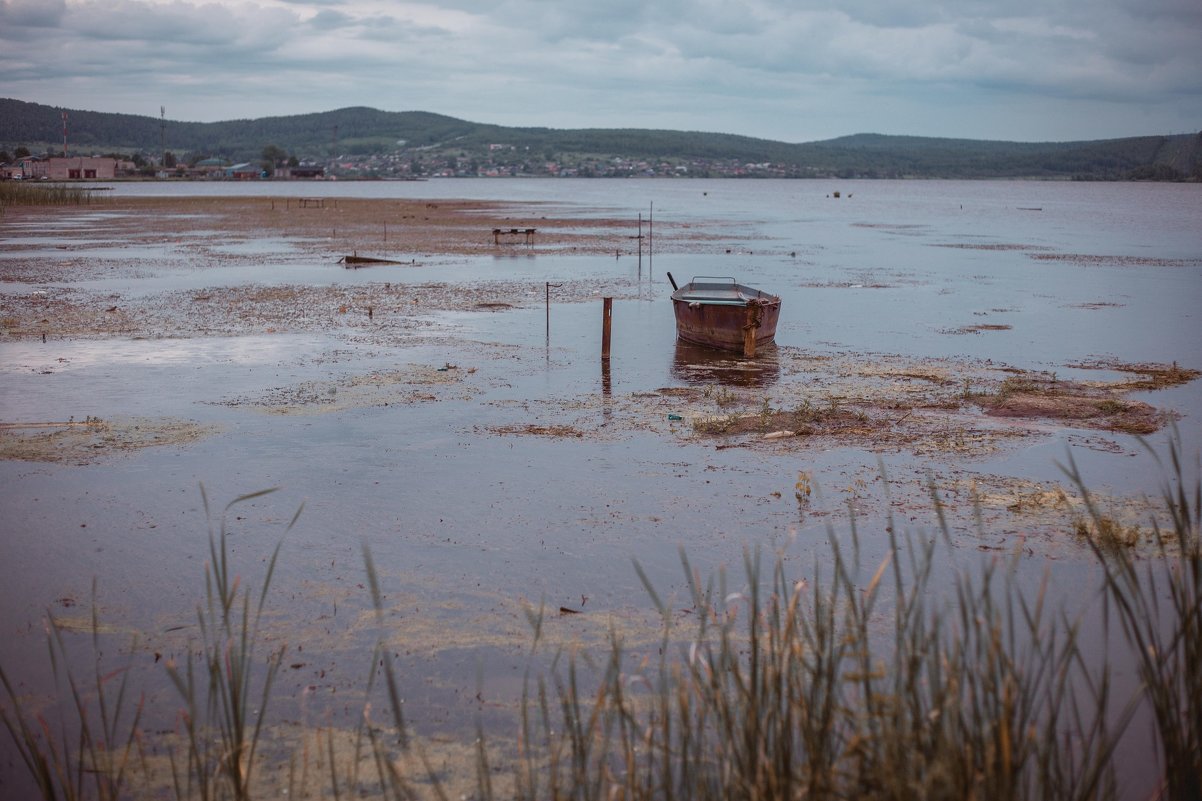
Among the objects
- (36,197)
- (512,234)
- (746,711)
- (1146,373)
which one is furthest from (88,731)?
(36,197)

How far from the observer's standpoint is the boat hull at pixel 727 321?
1797 cm

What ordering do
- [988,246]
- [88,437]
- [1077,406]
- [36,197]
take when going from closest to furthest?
[88,437]
[1077,406]
[988,246]
[36,197]

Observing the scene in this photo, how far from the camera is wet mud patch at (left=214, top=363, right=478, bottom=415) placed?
1402cm

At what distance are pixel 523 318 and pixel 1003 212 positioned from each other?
2895 inches

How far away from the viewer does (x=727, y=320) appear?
1816cm

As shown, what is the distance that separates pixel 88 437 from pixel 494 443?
448cm

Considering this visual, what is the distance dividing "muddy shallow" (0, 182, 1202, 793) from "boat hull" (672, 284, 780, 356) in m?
0.45

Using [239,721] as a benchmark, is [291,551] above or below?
below

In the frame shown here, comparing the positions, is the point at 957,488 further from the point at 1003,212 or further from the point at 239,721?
the point at 1003,212

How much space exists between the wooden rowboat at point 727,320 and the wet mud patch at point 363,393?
427 cm

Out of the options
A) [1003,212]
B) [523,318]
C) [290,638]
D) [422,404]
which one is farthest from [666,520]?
[1003,212]

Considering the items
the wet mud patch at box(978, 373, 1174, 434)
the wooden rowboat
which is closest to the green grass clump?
the wooden rowboat

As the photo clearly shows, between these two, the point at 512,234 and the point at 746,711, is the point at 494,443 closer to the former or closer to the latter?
the point at 746,711

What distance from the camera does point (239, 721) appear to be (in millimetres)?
4133
